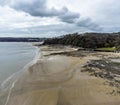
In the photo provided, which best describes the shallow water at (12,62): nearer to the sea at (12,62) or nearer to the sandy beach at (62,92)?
the sea at (12,62)

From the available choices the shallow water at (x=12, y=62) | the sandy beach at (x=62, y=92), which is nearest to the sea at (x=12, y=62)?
the shallow water at (x=12, y=62)

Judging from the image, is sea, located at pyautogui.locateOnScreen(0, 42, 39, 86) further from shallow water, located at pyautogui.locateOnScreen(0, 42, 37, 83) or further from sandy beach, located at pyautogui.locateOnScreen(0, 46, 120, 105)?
sandy beach, located at pyautogui.locateOnScreen(0, 46, 120, 105)

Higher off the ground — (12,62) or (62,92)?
(62,92)

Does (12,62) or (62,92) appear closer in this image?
(62,92)

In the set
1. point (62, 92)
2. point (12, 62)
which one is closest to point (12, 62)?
point (12, 62)

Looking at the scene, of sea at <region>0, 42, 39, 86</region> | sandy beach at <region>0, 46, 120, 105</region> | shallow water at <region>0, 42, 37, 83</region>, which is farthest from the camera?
shallow water at <region>0, 42, 37, 83</region>

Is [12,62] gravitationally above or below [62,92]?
below

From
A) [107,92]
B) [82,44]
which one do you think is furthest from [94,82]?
[82,44]

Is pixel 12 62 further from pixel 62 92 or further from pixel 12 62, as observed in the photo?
pixel 62 92

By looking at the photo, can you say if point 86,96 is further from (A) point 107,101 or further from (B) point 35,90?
(B) point 35,90

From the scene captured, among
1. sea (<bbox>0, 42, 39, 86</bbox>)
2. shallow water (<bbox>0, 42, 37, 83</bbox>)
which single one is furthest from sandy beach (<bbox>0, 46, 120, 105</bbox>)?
shallow water (<bbox>0, 42, 37, 83</bbox>)

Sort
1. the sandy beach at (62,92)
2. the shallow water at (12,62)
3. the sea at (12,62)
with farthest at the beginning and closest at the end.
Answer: the shallow water at (12,62)
the sea at (12,62)
the sandy beach at (62,92)

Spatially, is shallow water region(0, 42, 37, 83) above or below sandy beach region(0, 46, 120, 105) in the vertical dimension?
below
